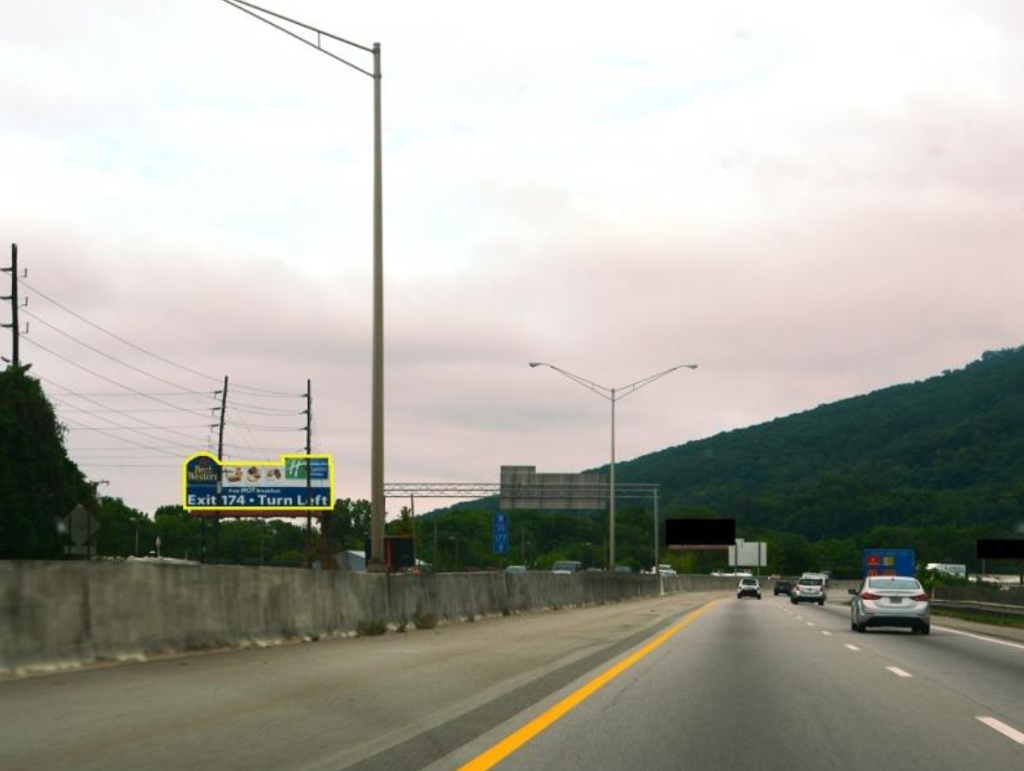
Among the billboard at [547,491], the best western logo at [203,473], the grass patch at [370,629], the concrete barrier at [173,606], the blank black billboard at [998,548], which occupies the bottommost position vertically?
the blank black billboard at [998,548]

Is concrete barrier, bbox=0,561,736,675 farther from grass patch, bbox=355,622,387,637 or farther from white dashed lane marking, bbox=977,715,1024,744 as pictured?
white dashed lane marking, bbox=977,715,1024,744

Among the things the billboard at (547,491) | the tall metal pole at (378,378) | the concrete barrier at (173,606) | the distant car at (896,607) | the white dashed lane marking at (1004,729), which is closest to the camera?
the white dashed lane marking at (1004,729)

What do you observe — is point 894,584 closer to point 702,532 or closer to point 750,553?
point 702,532

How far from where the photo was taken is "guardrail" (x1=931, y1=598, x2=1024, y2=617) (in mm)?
44619

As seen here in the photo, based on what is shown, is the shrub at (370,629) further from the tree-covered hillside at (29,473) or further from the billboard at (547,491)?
the billboard at (547,491)

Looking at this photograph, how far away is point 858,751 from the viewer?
11.0 meters

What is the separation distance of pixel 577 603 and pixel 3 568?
38538 mm

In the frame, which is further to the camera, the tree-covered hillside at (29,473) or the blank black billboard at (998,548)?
the blank black billboard at (998,548)

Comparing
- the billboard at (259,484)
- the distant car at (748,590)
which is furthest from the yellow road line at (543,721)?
the billboard at (259,484)

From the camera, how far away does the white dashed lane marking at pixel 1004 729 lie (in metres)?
12.0

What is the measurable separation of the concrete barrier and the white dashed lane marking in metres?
9.33

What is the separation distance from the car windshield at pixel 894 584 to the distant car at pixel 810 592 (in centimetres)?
3803

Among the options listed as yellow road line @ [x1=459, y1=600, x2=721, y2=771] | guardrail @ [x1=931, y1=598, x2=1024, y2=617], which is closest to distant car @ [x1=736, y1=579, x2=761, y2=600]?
guardrail @ [x1=931, y1=598, x2=1024, y2=617]

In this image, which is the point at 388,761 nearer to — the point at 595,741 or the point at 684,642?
the point at 595,741
